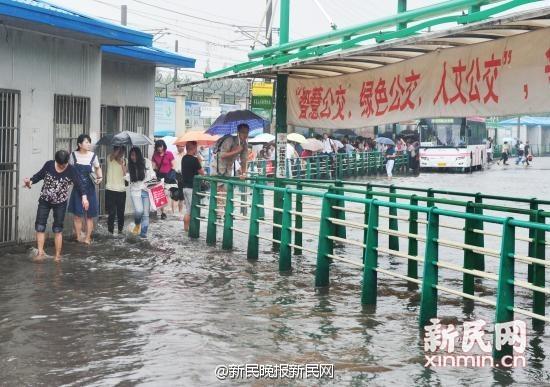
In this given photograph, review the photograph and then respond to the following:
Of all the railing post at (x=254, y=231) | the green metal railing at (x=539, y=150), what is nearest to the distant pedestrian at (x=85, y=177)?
the railing post at (x=254, y=231)

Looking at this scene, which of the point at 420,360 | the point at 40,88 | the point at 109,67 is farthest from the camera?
the point at 109,67

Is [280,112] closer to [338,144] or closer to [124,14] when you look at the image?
[338,144]

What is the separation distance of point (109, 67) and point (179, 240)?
4656 mm

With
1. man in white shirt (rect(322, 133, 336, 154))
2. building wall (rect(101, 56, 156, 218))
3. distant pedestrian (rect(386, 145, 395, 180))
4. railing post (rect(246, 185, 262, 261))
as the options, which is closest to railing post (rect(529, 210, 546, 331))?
railing post (rect(246, 185, 262, 261))

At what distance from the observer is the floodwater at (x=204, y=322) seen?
22.4 feet

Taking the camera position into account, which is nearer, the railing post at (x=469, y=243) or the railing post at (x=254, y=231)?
the railing post at (x=469, y=243)

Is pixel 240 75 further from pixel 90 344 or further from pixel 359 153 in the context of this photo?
pixel 359 153

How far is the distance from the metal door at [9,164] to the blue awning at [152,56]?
346 cm

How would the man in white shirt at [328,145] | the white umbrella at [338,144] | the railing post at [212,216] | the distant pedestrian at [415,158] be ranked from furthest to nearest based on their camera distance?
the distant pedestrian at [415,158]
the white umbrella at [338,144]
the man in white shirt at [328,145]
the railing post at [212,216]

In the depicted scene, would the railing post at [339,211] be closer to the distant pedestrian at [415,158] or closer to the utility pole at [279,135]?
the utility pole at [279,135]

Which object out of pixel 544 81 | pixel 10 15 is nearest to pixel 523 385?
pixel 544 81

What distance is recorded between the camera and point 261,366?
6902 millimetres

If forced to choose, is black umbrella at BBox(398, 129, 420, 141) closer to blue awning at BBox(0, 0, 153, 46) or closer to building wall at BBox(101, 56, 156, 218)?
building wall at BBox(101, 56, 156, 218)

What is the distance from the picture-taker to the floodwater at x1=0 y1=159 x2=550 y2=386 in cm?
683
